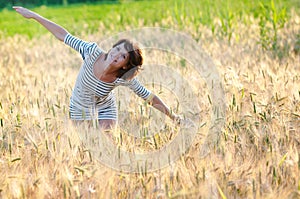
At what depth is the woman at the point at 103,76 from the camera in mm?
3979

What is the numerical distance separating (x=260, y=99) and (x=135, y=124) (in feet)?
2.83

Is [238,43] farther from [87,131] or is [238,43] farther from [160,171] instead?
[160,171]

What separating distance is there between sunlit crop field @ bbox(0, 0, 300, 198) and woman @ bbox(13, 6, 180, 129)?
11cm

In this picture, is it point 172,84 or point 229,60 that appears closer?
point 172,84

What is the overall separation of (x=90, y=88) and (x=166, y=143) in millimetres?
1095

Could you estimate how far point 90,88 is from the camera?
4.25 metres

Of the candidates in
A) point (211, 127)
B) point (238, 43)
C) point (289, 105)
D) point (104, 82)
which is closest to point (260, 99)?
point (289, 105)

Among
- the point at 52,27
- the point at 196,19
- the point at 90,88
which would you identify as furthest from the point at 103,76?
the point at 196,19

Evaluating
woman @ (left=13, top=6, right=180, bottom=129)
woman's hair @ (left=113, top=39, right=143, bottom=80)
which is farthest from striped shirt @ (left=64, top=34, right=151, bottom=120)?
woman's hair @ (left=113, top=39, right=143, bottom=80)

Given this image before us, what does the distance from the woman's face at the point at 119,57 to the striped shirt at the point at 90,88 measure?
0.18 m

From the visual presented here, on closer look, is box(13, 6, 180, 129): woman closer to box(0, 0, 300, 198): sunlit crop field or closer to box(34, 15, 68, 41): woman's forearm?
box(34, 15, 68, 41): woman's forearm

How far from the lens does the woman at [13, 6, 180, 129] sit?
398 cm

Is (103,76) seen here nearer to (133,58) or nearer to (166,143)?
(133,58)

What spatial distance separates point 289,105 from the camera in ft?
12.9
